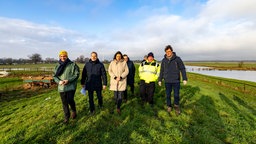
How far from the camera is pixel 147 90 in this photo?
22.3ft

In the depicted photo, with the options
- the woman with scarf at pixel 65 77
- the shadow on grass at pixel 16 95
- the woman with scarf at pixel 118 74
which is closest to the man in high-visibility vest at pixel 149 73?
the woman with scarf at pixel 118 74

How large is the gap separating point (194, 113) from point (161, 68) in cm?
238

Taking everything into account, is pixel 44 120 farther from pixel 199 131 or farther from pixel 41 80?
pixel 41 80

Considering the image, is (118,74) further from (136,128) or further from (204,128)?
(204,128)

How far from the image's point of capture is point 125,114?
5.80 meters

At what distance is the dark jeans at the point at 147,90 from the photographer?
6.55 m

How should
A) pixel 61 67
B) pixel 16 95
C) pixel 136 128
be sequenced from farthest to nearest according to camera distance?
pixel 16 95 < pixel 61 67 < pixel 136 128

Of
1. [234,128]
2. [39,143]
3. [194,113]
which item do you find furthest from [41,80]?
[234,128]

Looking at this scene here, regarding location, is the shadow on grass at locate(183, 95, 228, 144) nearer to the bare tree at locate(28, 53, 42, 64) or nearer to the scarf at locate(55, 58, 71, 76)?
the scarf at locate(55, 58, 71, 76)

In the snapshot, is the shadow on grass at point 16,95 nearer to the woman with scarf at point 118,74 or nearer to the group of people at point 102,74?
the group of people at point 102,74

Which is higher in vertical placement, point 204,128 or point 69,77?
point 69,77

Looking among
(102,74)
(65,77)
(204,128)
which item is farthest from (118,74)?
(204,128)

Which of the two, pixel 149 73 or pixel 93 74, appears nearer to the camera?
pixel 93 74

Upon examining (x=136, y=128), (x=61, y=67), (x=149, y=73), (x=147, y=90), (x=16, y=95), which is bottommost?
(x=16, y=95)
